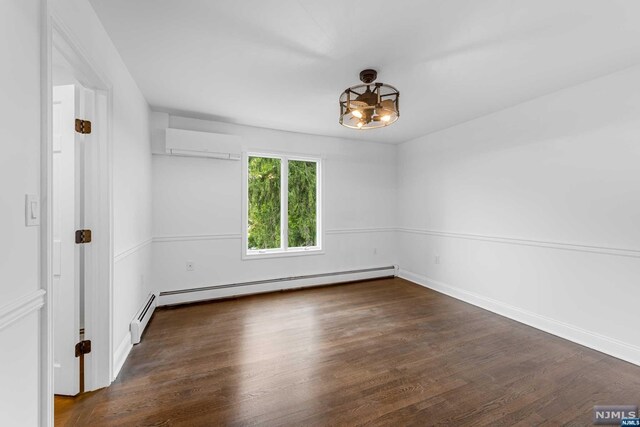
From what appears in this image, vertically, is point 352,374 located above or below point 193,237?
below

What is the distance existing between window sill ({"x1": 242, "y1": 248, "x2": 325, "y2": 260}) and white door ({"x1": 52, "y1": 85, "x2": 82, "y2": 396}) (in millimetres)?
2112

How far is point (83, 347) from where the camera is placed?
1.84 metres

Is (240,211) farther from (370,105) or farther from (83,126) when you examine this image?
(370,105)

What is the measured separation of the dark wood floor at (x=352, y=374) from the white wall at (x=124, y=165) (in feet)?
1.54

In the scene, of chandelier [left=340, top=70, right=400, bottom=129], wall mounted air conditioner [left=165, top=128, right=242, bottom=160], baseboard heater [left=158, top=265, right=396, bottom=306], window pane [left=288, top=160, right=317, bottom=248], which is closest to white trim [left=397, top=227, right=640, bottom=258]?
baseboard heater [left=158, top=265, right=396, bottom=306]

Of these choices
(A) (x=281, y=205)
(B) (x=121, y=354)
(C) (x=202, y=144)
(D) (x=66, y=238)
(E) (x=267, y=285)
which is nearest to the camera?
(D) (x=66, y=238)

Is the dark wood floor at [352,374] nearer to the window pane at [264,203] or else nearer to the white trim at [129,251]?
the white trim at [129,251]

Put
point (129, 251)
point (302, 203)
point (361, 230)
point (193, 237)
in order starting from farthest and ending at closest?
point (361, 230), point (302, 203), point (193, 237), point (129, 251)

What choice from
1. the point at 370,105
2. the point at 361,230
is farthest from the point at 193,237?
the point at 370,105

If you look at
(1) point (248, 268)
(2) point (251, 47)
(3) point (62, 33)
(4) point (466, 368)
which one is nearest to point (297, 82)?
(2) point (251, 47)

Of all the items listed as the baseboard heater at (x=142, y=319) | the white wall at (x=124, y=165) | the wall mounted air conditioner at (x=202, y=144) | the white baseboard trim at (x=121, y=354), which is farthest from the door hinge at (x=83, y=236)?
the wall mounted air conditioner at (x=202, y=144)

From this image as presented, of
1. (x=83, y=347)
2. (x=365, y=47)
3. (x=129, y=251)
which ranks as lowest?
(x=83, y=347)

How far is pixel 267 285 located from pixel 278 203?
1234 mm

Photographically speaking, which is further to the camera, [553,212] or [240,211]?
[240,211]
